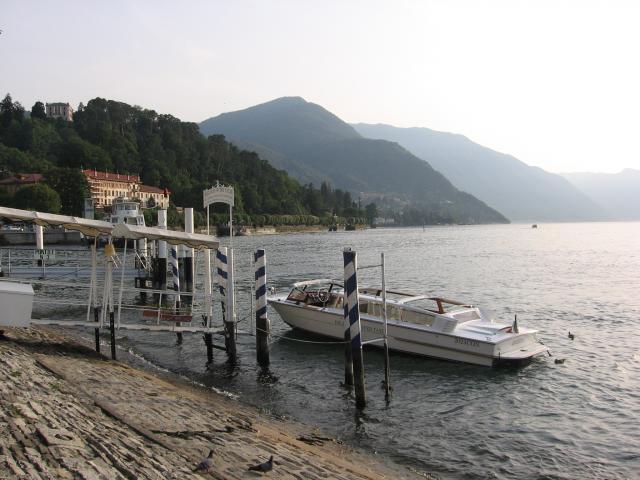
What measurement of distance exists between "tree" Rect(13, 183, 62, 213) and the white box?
104202 mm

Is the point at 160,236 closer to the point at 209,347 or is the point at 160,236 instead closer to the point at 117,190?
the point at 209,347

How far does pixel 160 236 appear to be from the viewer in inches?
664

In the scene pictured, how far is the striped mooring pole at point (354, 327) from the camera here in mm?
14430

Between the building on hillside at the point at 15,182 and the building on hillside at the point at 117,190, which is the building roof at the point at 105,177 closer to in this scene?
the building on hillside at the point at 117,190

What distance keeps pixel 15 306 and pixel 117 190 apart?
14665cm

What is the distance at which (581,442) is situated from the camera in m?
12.9

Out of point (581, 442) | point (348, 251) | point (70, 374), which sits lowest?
point (581, 442)

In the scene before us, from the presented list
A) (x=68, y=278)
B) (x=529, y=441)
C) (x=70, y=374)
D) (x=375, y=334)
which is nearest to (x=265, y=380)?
(x=375, y=334)

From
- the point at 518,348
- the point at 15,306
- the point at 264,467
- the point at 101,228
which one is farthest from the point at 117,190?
the point at 264,467

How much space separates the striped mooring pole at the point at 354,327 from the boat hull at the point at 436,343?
197 inches

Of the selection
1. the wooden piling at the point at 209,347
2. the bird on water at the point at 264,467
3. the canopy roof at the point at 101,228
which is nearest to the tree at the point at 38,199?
the canopy roof at the point at 101,228

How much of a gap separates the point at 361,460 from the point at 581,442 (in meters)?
5.59

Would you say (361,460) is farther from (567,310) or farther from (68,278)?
(68,278)

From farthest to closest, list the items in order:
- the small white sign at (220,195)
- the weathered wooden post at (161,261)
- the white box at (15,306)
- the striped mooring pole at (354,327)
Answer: the weathered wooden post at (161,261)
the small white sign at (220,195)
the white box at (15,306)
the striped mooring pole at (354,327)
